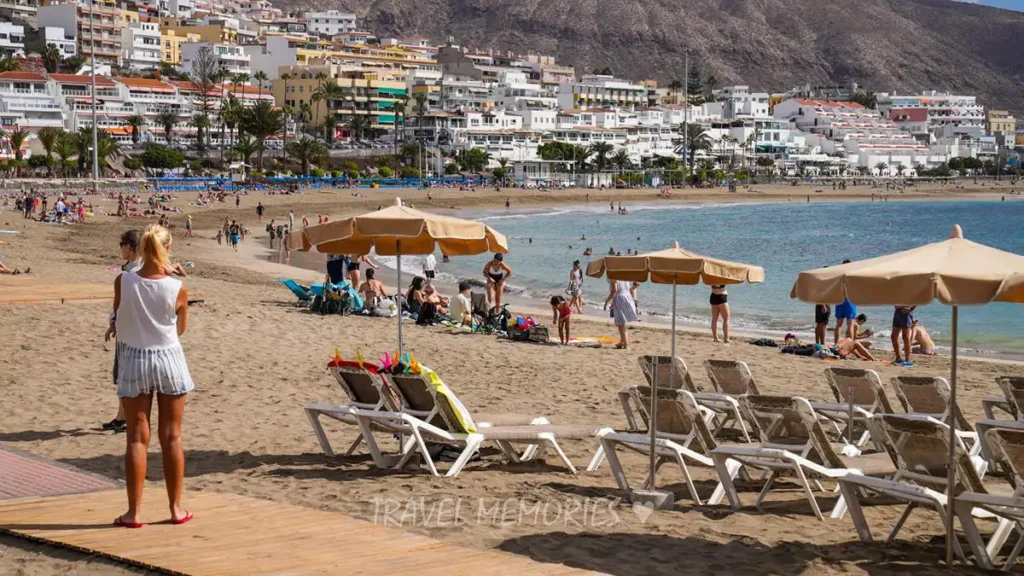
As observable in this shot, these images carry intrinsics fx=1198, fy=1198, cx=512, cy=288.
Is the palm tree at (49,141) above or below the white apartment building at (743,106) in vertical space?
below

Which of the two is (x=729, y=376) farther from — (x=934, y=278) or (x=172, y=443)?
(x=172, y=443)

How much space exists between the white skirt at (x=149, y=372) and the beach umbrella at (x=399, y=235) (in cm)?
305

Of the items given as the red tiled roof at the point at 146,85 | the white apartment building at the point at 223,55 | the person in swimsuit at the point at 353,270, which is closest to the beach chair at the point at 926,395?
the person in swimsuit at the point at 353,270

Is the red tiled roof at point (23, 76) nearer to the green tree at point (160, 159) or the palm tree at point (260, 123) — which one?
the green tree at point (160, 159)

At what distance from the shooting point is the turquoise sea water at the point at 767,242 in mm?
24328

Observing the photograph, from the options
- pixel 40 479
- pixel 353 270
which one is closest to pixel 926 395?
pixel 40 479

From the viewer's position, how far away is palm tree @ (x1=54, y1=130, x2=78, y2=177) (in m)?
76.0

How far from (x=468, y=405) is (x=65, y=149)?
239ft

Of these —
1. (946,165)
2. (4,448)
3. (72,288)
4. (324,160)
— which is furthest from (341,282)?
(946,165)

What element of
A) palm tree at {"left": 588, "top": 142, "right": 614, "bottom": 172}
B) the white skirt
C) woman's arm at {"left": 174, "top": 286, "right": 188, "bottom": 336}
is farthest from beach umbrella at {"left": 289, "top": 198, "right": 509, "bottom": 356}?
palm tree at {"left": 588, "top": 142, "right": 614, "bottom": 172}

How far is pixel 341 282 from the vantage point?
1834 cm

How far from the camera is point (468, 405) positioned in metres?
10.1

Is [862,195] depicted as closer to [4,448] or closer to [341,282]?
[341,282]

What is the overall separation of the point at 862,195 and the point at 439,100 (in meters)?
44.9
